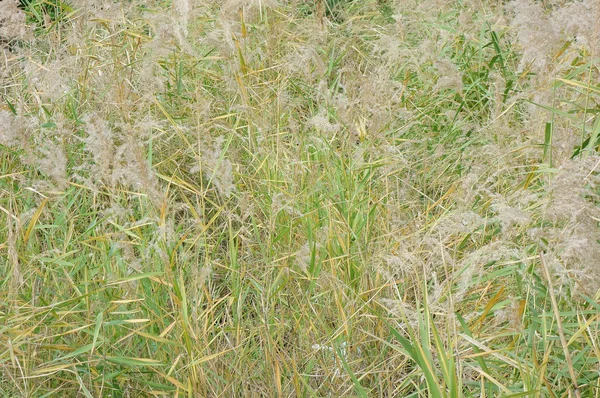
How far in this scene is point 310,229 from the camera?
7.74 ft

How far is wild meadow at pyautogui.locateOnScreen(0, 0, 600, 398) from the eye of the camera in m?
1.91

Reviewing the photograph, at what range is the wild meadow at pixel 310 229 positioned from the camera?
6.25ft

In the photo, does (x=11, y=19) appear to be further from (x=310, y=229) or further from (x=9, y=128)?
(x=310, y=229)

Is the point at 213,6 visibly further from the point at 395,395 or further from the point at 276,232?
the point at 395,395

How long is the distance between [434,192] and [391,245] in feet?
1.81

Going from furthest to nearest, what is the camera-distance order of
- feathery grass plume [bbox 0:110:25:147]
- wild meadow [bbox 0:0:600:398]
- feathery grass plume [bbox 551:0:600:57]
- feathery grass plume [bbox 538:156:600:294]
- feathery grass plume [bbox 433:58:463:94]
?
feathery grass plume [bbox 433:58:463:94]
feathery grass plume [bbox 0:110:25:147]
feathery grass plume [bbox 551:0:600:57]
wild meadow [bbox 0:0:600:398]
feathery grass plume [bbox 538:156:600:294]

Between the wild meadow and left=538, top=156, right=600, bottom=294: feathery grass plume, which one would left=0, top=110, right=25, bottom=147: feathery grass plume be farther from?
left=538, top=156, right=600, bottom=294: feathery grass plume

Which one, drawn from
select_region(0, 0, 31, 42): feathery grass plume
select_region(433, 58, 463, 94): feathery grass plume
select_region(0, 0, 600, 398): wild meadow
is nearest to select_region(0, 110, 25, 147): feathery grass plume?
select_region(0, 0, 600, 398): wild meadow

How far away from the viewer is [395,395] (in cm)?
205

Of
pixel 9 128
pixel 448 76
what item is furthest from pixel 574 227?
pixel 9 128

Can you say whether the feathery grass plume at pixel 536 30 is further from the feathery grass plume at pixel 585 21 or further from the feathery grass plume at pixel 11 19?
the feathery grass plume at pixel 11 19

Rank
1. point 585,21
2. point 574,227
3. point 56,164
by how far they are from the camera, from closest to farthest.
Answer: point 574,227 < point 585,21 < point 56,164

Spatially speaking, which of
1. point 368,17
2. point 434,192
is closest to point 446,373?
point 434,192

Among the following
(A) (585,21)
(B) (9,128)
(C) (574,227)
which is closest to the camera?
(C) (574,227)
